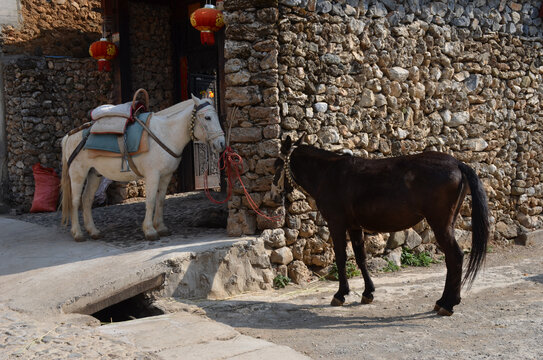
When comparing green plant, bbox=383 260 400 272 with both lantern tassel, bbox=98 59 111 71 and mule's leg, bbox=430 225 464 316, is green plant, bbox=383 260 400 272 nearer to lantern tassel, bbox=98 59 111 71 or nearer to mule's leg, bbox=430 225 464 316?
mule's leg, bbox=430 225 464 316

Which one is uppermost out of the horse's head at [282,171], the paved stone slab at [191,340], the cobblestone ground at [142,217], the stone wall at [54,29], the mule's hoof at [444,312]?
the stone wall at [54,29]

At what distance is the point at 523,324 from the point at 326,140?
2.99 metres

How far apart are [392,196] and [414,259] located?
2.74 m

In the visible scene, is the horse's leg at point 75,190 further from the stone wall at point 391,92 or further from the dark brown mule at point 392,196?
the dark brown mule at point 392,196

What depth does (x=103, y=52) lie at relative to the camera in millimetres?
9648

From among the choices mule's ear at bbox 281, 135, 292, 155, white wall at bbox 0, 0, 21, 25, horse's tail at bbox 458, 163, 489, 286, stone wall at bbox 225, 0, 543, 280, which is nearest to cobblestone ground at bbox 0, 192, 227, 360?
stone wall at bbox 225, 0, 543, 280

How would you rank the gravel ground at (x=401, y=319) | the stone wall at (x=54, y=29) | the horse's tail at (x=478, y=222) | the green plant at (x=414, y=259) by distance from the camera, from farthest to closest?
1. the stone wall at (x=54, y=29)
2. the green plant at (x=414, y=259)
3. the horse's tail at (x=478, y=222)
4. the gravel ground at (x=401, y=319)

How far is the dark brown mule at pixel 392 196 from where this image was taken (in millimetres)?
4879

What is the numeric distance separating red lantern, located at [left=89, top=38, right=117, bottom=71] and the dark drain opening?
5531 mm

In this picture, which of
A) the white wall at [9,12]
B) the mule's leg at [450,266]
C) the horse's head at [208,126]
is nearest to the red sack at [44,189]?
the white wall at [9,12]

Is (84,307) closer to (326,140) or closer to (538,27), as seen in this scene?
(326,140)

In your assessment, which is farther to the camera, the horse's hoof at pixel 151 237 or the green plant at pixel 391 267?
the green plant at pixel 391 267

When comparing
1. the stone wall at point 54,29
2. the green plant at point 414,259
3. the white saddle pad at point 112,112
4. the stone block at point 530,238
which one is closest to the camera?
the white saddle pad at point 112,112

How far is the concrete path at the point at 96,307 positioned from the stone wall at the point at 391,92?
4.22 feet
